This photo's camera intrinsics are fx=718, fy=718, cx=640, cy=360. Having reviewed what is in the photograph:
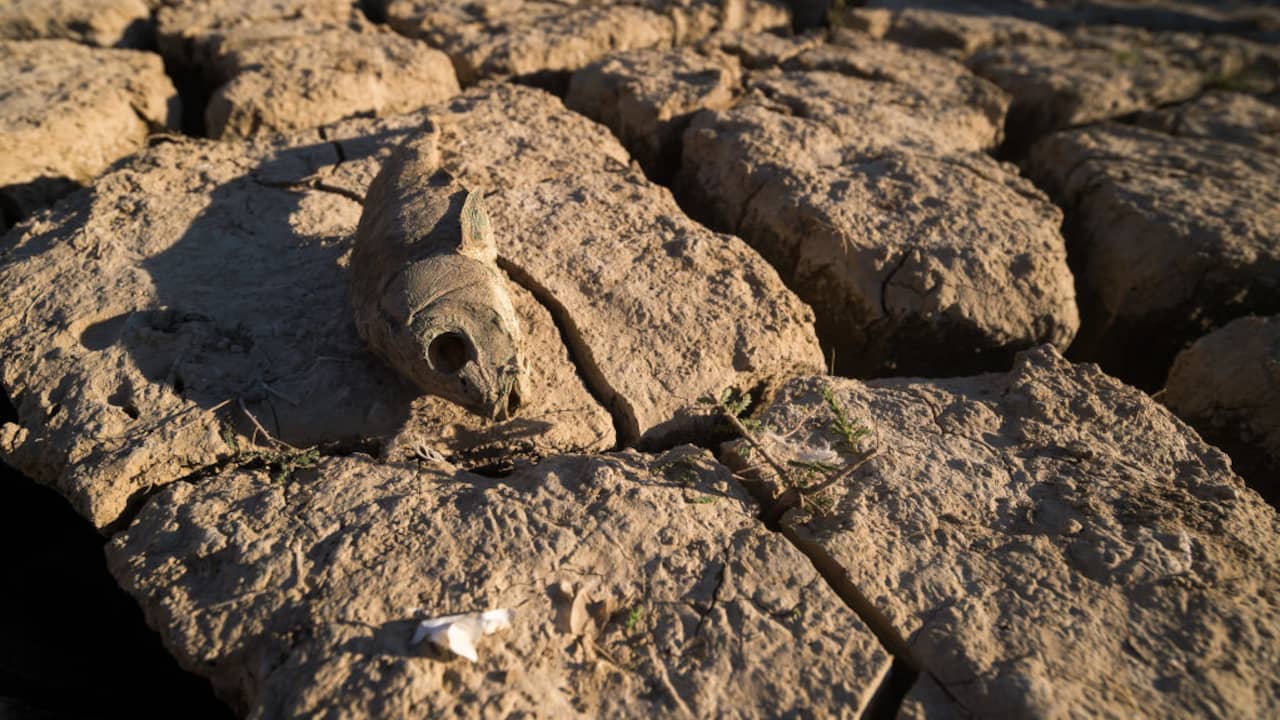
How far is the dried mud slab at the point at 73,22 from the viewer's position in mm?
3697

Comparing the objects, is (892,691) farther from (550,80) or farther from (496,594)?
(550,80)

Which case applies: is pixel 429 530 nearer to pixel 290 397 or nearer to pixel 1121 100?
pixel 290 397

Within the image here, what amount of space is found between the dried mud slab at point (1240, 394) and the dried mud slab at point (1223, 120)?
1.68 meters

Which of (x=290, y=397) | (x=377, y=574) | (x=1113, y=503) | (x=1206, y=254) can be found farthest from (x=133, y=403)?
(x=1206, y=254)

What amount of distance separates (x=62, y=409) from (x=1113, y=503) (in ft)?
9.27

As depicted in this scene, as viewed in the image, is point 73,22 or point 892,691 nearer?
point 892,691

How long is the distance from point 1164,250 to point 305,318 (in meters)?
3.12

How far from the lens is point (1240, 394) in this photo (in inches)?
90.3

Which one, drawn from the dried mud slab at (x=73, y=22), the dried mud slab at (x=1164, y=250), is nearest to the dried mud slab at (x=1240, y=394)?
the dried mud slab at (x=1164, y=250)

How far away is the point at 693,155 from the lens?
10.5 ft

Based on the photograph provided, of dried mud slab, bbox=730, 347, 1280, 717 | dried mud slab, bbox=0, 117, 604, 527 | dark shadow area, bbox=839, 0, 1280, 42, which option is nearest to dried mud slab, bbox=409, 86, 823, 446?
dried mud slab, bbox=0, 117, 604, 527

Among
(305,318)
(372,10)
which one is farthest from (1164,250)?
(372,10)

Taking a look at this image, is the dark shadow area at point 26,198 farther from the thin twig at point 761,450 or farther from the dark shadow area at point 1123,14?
the dark shadow area at point 1123,14

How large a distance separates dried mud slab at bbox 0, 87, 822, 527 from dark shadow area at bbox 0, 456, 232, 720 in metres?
0.46
